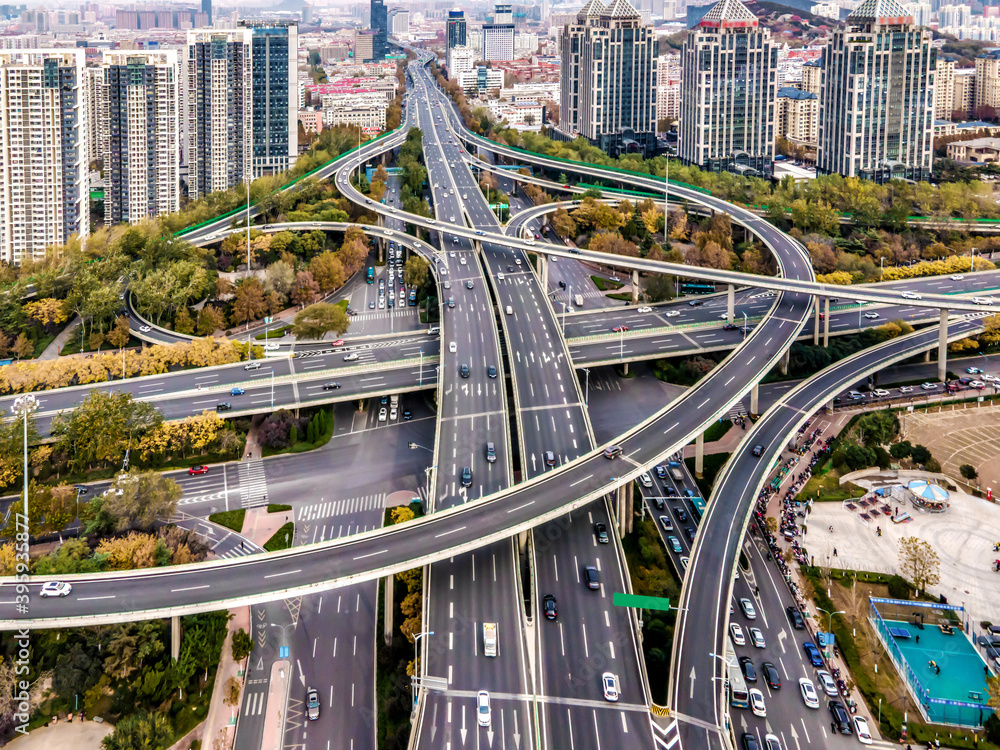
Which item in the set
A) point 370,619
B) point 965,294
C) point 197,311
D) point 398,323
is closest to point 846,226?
point 965,294

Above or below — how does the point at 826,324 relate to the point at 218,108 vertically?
below

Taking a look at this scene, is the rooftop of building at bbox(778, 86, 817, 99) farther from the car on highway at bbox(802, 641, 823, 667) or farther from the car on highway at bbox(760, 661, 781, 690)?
the car on highway at bbox(760, 661, 781, 690)

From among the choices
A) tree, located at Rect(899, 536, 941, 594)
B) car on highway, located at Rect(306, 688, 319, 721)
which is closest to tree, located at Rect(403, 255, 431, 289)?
car on highway, located at Rect(306, 688, 319, 721)

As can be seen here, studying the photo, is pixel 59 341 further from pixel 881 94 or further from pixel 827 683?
pixel 881 94

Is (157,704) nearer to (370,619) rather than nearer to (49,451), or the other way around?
(370,619)

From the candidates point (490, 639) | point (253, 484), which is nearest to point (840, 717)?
point (490, 639)
